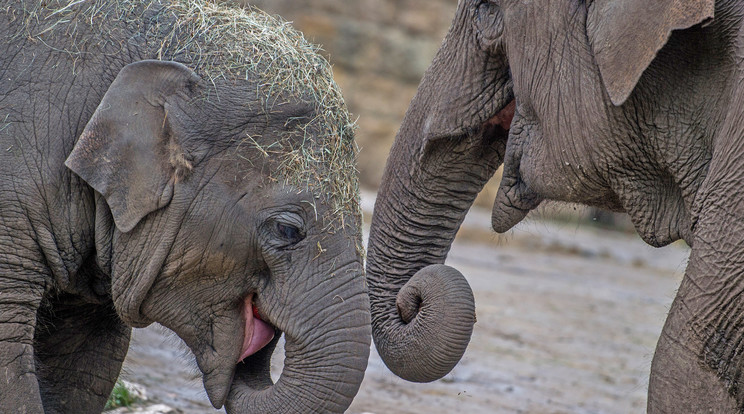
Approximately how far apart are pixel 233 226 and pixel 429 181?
1.02 meters

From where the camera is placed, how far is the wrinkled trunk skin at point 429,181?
13.7 feet

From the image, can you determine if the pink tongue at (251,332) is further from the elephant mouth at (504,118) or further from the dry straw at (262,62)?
the elephant mouth at (504,118)

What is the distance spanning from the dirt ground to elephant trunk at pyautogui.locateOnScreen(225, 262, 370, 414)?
490mm

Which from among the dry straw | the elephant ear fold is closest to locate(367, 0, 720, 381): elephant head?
the dry straw

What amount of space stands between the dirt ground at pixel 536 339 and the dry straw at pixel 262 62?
2.77ft

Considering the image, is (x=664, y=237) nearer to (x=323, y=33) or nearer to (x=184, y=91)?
(x=184, y=91)

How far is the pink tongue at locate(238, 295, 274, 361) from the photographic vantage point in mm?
3891

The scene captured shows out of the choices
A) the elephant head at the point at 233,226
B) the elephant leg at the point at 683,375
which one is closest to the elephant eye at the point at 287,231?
the elephant head at the point at 233,226

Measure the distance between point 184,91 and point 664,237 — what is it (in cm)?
171

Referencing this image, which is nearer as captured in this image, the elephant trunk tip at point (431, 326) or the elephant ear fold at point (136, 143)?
the elephant ear fold at point (136, 143)

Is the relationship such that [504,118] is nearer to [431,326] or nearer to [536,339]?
[431,326]

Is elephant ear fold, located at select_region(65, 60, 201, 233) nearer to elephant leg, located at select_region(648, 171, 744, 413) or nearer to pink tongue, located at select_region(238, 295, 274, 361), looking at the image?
pink tongue, located at select_region(238, 295, 274, 361)

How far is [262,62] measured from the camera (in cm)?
392

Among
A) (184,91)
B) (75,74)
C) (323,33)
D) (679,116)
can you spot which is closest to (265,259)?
(184,91)
